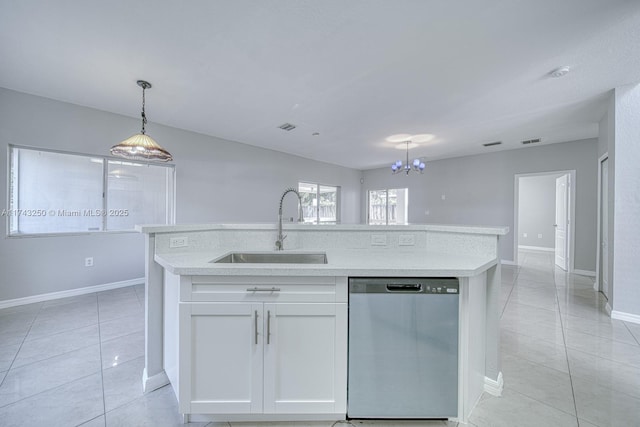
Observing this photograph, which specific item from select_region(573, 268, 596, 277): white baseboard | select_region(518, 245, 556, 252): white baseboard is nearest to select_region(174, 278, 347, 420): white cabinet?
select_region(573, 268, 596, 277): white baseboard

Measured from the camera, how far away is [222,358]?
135 cm

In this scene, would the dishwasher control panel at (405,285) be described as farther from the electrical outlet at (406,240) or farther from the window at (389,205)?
the window at (389,205)

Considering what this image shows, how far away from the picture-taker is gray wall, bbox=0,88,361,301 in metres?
3.18

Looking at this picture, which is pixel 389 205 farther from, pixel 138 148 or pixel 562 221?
pixel 138 148

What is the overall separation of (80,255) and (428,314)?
4.55m

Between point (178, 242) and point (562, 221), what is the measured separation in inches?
288

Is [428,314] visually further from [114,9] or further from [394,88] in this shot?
[114,9]

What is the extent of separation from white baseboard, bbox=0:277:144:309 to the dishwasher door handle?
14.4 feet

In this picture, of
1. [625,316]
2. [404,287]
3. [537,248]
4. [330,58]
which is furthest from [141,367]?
[537,248]

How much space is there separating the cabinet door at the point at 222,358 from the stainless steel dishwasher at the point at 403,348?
509mm

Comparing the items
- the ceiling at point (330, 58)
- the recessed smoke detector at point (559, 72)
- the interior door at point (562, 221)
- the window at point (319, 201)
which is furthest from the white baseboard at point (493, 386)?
the window at point (319, 201)

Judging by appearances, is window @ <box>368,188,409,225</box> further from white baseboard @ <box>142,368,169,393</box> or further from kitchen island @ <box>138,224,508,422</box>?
white baseboard @ <box>142,368,169,393</box>

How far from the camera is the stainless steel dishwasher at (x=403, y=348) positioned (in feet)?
4.45

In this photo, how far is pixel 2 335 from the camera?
239cm
